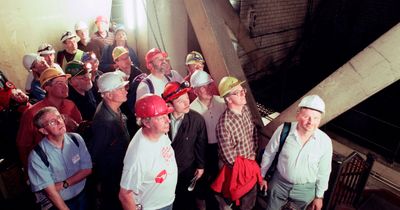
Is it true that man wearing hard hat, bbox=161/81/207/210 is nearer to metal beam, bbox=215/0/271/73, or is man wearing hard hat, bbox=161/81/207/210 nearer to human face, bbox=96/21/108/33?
metal beam, bbox=215/0/271/73

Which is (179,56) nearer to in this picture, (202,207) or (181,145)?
(181,145)

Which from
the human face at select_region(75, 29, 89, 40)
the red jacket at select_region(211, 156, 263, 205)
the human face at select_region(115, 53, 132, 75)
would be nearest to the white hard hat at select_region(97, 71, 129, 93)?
the human face at select_region(115, 53, 132, 75)

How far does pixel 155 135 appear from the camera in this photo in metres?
2.52

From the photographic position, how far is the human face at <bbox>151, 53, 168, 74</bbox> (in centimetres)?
427

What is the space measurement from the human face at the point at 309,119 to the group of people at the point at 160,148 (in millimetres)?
10

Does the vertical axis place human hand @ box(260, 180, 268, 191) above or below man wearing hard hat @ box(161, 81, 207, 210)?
below

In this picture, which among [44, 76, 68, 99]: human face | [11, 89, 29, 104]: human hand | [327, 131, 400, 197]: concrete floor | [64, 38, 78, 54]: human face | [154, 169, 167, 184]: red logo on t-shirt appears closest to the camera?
[154, 169, 167, 184]: red logo on t-shirt

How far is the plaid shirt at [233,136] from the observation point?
313 centimetres

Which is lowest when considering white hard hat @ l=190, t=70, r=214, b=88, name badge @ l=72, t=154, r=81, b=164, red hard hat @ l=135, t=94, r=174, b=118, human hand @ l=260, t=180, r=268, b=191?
human hand @ l=260, t=180, r=268, b=191

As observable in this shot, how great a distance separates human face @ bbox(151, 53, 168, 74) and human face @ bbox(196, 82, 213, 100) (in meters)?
0.96

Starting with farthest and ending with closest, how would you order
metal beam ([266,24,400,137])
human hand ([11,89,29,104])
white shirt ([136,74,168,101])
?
white shirt ([136,74,168,101])
human hand ([11,89,29,104])
metal beam ([266,24,400,137])

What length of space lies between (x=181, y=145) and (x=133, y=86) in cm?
177

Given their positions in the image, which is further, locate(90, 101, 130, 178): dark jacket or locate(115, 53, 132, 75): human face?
locate(115, 53, 132, 75): human face

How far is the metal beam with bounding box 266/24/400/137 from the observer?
2.16 m
